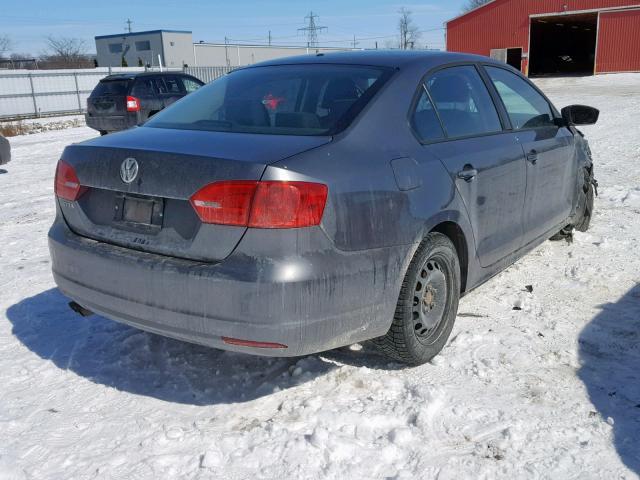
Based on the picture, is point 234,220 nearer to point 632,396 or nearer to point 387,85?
point 387,85

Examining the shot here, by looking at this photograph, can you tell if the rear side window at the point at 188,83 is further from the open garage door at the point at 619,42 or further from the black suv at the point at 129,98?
the open garage door at the point at 619,42

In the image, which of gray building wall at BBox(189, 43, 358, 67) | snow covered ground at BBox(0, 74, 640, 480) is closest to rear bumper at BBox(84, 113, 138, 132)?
snow covered ground at BBox(0, 74, 640, 480)

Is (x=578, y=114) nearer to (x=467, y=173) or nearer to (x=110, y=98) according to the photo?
(x=467, y=173)

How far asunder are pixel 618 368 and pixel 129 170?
8.96 ft

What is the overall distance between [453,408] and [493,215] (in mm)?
1361

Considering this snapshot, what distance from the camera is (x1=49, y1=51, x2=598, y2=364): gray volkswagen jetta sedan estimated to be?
2.54 meters

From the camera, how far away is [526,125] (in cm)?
443

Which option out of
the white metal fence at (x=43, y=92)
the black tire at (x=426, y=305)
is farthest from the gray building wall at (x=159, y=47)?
the black tire at (x=426, y=305)

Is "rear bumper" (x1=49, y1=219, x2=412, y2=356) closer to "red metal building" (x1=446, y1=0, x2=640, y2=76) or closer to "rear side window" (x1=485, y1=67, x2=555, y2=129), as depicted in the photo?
"rear side window" (x1=485, y1=67, x2=555, y2=129)

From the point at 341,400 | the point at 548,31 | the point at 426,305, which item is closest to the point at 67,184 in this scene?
the point at 341,400

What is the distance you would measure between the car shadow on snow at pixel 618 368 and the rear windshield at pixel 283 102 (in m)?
1.85

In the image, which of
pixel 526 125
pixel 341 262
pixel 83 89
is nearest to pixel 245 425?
pixel 341 262

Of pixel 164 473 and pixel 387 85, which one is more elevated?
pixel 387 85

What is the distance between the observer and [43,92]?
26234mm
